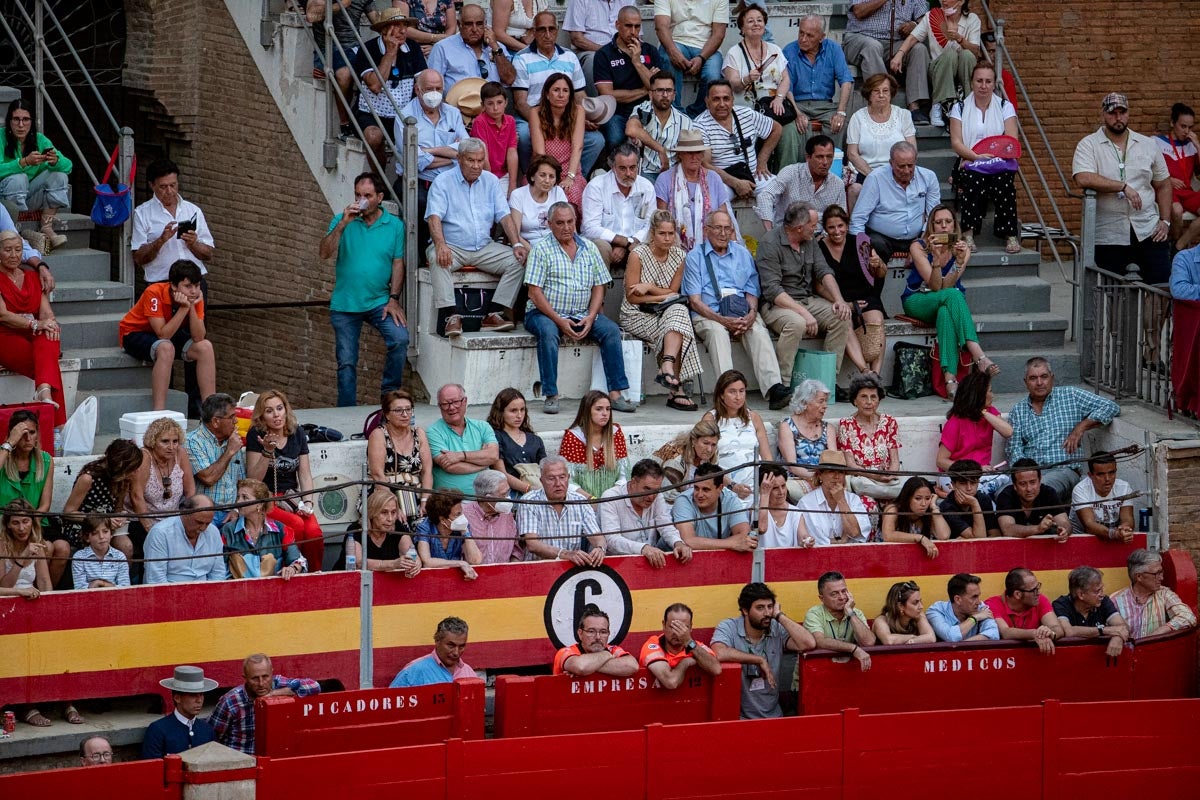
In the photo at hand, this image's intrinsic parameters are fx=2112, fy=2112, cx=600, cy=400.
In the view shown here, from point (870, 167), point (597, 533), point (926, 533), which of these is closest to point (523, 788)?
point (597, 533)

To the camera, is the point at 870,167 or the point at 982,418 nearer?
the point at 982,418

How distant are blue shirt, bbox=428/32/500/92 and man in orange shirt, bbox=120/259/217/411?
312 centimetres

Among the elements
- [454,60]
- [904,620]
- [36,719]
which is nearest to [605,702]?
[904,620]

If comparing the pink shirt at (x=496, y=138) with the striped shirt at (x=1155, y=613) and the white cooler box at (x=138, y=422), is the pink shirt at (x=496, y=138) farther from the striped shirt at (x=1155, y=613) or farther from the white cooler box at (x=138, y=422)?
the striped shirt at (x=1155, y=613)

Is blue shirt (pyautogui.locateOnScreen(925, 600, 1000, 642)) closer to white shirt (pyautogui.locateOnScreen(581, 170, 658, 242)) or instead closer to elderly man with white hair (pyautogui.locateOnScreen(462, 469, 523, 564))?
elderly man with white hair (pyautogui.locateOnScreen(462, 469, 523, 564))

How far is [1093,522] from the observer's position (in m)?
13.6

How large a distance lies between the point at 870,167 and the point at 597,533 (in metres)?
5.07

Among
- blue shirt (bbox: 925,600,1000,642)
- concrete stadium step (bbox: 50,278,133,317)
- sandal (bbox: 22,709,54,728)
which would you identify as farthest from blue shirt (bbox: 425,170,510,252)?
sandal (bbox: 22,709,54,728)

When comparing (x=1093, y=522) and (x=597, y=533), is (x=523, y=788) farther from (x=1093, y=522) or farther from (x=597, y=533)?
(x=1093, y=522)

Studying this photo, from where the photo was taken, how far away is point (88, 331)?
1445 centimetres

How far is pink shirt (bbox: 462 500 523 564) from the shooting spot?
41.2 ft

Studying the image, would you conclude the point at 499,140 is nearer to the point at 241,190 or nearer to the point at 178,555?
the point at 241,190

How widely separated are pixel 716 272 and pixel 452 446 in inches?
115

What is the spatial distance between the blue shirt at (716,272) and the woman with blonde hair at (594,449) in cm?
202
